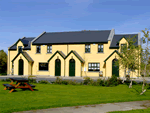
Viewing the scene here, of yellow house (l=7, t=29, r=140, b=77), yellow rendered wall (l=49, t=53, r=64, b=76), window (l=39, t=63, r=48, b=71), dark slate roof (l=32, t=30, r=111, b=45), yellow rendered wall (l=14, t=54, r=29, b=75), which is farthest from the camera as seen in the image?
window (l=39, t=63, r=48, b=71)

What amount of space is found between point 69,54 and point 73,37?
15.8 ft

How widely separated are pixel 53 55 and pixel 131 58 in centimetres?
2163

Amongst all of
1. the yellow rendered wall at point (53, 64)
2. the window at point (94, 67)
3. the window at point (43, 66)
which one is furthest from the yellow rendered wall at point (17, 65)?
the window at point (94, 67)

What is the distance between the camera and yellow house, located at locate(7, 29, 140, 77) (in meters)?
34.2

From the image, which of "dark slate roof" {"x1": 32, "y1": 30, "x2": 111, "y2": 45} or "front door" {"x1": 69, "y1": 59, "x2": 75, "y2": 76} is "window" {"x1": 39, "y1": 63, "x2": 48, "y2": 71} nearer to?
"dark slate roof" {"x1": 32, "y1": 30, "x2": 111, "y2": 45}

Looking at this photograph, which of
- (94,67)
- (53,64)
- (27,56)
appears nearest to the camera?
(94,67)

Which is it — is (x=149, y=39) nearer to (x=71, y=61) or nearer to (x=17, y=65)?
(x=71, y=61)

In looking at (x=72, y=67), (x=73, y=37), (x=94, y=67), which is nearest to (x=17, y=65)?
(x=72, y=67)

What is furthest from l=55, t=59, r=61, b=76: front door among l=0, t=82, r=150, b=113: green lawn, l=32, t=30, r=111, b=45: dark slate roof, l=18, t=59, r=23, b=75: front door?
l=0, t=82, r=150, b=113: green lawn

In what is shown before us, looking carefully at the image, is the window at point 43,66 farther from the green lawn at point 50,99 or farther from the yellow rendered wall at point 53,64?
Result: the green lawn at point 50,99

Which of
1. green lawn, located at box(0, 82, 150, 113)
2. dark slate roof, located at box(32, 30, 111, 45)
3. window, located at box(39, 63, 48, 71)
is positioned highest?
dark slate roof, located at box(32, 30, 111, 45)

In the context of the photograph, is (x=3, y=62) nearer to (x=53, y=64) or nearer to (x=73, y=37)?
(x=53, y=64)

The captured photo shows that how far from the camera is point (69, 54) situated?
114 ft

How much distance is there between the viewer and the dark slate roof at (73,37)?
3581cm
